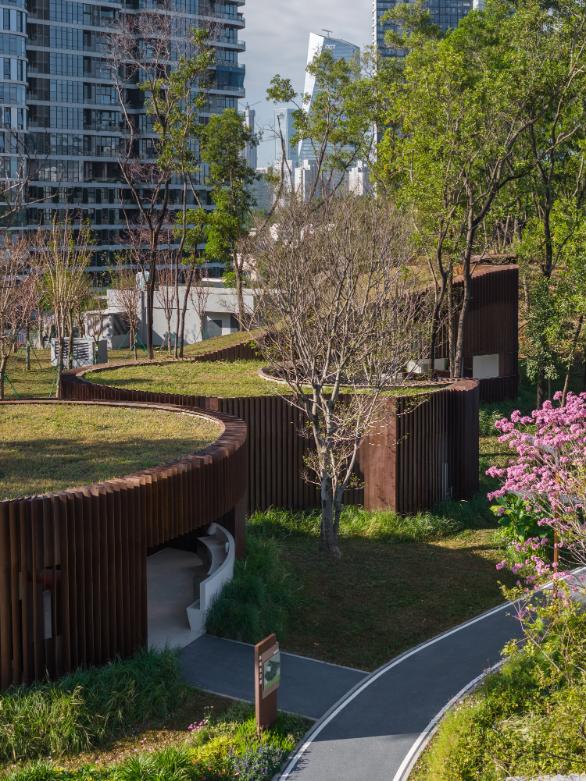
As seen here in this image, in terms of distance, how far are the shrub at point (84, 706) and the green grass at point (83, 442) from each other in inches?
90.0

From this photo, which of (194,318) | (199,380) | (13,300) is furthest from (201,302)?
(199,380)

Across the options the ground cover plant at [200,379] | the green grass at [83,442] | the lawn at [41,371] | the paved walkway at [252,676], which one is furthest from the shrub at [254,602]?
the lawn at [41,371]

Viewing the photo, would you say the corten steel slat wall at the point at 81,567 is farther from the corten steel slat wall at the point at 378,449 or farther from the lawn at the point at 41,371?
the lawn at the point at 41,371

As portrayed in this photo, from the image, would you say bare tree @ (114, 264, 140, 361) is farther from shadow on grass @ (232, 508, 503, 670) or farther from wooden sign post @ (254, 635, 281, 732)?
wooden sign post @ (254, 635, 281, 732)

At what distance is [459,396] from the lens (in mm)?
21453

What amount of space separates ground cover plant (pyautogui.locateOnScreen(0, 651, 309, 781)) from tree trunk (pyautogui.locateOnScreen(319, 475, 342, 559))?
568 centimetres

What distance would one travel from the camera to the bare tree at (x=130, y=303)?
41844 mm

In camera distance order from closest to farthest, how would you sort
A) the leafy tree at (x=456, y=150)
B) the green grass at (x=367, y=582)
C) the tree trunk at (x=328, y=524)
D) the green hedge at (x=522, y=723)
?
1. the green hedge at (x=522, y=723)
2. the green grass at (x=367, y=582)
3. the tree trunk at (x=328, y=524)
4. the leafy tree at (x=456, y=150)

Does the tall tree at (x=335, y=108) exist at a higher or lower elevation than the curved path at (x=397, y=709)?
higher

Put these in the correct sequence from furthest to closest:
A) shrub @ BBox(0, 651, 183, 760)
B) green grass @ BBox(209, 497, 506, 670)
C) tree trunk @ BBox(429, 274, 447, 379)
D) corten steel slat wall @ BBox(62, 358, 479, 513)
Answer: tree trunk @ BBox(429, 274, 447, 379)
corten steel slat wall @ BBox(62, 358, 479, 513)
green grass @ BBox(209, 497, 506, 670)
shrub @ BBox(0, 651, 183, 760)

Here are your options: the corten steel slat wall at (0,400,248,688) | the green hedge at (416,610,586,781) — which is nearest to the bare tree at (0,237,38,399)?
the corten steel slat wall at (0,400,248,688)

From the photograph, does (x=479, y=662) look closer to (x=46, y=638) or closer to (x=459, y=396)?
(x=46, y=638)

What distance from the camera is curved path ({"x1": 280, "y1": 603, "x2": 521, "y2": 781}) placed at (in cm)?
1042

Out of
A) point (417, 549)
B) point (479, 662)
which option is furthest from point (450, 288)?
point (479, 662)
